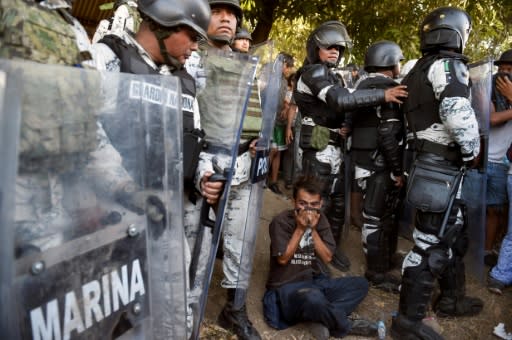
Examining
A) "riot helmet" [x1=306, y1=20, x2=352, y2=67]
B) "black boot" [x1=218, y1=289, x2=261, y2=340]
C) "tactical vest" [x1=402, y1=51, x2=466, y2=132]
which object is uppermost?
"riot helmet" [x1=306, y1=20, x2=352, y2=67]

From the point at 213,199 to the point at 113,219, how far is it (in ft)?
2.62

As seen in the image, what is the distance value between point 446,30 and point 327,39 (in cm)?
101

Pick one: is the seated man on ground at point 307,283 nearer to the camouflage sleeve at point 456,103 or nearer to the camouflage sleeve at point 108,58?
the camouflage sleeve at point 456,103

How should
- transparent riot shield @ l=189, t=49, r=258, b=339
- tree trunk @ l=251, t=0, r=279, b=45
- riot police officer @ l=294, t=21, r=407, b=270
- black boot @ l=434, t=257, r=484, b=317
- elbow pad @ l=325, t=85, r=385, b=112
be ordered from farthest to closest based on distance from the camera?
1. tree trunk @ l=251, t=0, r=279, b=45
2. riot police officer @ l=294, t=21, r=407, b=270
3. elbow pad @ l=325, t=85, r=385, b=112
4. black boot @ l=434, t=257, r=484, b=317
5. transparent riot shield @ l=189, t=49, r=258, b=339

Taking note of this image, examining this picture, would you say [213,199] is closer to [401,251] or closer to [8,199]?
[8,199]

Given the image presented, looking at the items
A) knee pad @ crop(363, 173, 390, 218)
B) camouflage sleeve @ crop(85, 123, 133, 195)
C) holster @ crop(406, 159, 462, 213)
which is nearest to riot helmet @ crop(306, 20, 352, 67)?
knee pad @ crop(363, 173, 390, 218)

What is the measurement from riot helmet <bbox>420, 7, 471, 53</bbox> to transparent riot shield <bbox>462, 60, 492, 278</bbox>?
1.17 feet

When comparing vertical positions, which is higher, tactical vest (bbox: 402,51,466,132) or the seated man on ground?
tactical vest (bbox: 402,51,466,132)

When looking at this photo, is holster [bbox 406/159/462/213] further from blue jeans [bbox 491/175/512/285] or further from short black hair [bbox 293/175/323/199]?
blue jeans [bbox 491/175/512/285]

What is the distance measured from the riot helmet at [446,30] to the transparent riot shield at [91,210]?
2.16 metres

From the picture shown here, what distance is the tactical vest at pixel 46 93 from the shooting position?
86 centimetres

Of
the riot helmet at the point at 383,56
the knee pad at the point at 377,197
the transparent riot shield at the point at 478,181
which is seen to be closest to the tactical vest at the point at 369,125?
the knee pad at the point at 377,197

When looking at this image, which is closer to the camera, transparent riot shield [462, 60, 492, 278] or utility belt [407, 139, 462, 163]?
utility belt [407, 139, 462, 163]

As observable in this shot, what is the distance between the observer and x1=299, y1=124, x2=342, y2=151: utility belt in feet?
11.8
